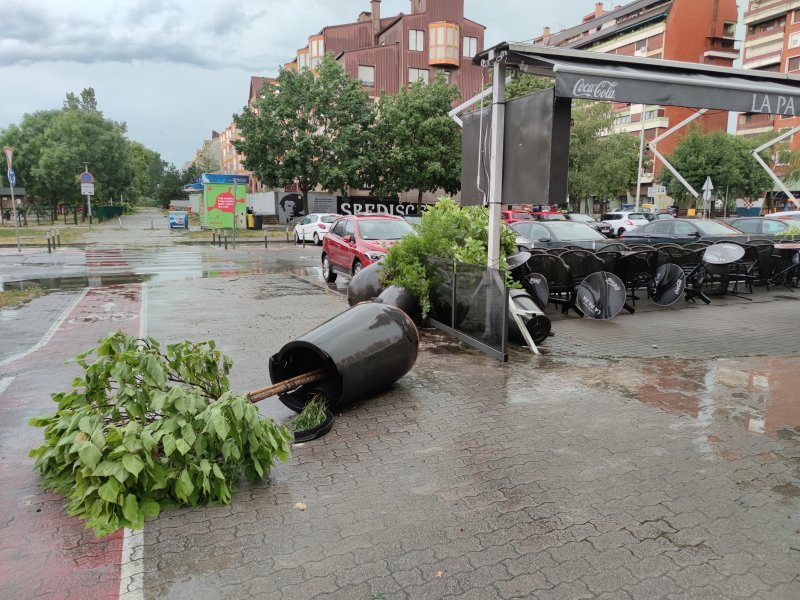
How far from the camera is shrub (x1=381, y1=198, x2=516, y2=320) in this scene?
8594 mm

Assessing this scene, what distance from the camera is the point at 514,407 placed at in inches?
219

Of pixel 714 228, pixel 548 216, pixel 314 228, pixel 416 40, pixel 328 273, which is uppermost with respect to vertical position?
pixel 416 40

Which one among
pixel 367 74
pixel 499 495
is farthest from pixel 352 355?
pixel 367 74

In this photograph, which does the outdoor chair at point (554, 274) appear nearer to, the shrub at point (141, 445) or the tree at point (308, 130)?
the shrub at point (141, 445)

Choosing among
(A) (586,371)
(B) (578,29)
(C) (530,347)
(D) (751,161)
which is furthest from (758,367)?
(B) (578,29)

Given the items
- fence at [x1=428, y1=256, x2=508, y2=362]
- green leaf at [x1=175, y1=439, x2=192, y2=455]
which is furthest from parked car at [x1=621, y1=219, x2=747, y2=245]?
green leaf at [x1=175, y1=439, x2=192, y2=455]

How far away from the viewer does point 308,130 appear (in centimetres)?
3831

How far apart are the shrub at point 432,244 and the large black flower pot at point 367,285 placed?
0.39 metres

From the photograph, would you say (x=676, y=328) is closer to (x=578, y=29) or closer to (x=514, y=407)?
(x=514, y=407)

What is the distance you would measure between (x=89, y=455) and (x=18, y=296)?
10.7m

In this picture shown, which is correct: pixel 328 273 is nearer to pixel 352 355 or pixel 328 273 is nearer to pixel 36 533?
pixel 352 355

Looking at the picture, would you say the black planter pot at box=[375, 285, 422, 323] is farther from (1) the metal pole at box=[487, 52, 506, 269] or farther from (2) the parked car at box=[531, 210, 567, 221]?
(2) the parked car at box=[531, 210, 567, 221]

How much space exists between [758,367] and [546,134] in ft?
12.1

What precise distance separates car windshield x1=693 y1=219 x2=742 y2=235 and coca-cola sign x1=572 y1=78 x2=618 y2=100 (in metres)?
10.9
